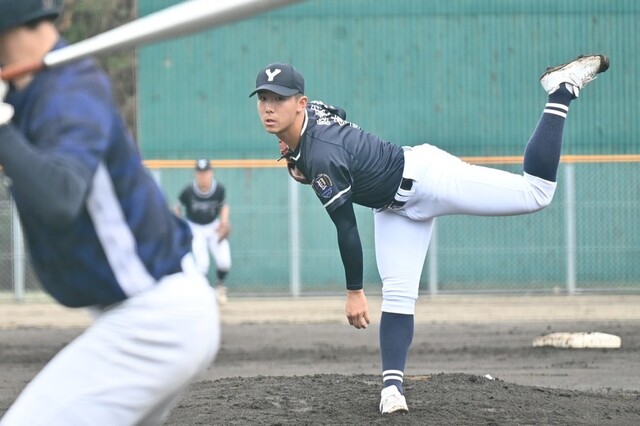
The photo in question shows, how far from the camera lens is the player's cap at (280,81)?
6.48m

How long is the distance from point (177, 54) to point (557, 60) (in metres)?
6.91

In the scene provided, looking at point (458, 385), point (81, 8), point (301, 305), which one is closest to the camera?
point (458, 385)

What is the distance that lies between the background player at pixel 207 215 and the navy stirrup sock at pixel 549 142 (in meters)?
11.0

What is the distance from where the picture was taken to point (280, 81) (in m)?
6.52

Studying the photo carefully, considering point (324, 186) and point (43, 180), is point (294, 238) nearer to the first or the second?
point (324, 186)

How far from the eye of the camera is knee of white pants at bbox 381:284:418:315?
6695mm

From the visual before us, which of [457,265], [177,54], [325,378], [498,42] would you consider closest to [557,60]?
[498,42]

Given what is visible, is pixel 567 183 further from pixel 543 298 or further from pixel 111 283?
pixel 111 283

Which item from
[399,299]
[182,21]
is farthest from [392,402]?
[182,21]

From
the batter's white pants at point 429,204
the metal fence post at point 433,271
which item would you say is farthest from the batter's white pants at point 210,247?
the batter's white pants at point 429,204

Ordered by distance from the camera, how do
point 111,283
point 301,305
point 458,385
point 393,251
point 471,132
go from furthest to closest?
1. point 471,132
2. point 301,305
3. point 458,385
4. point 393,251
5. point 111,283

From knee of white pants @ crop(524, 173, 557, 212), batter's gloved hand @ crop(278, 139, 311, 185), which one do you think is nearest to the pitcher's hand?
batter's gloved hand @ crop(278, 139, 311, 185)

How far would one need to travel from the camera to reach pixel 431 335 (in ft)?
43.7

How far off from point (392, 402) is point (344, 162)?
1.40 m
